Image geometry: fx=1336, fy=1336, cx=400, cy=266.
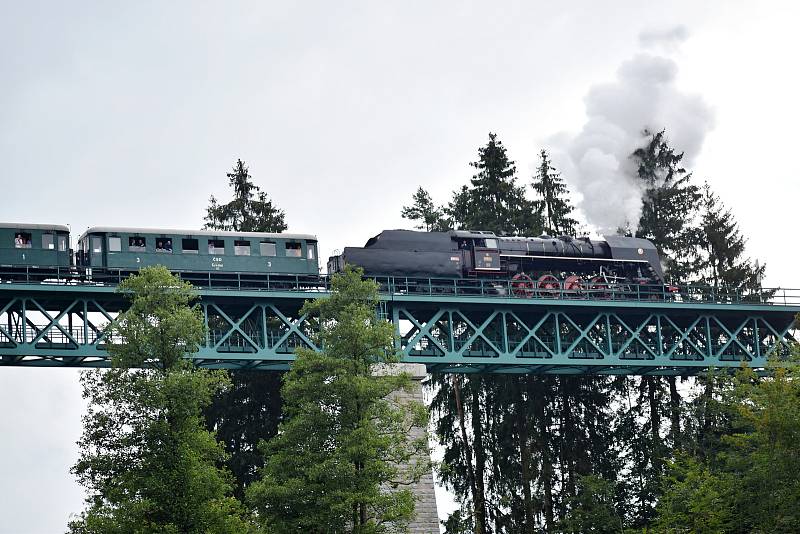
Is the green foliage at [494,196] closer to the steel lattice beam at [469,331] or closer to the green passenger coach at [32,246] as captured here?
the steel lattice beam at [469,331]

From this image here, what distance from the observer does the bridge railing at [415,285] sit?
5403cm

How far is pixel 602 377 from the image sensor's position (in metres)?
71.3

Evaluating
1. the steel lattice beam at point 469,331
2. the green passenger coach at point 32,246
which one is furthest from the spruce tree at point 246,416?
the green passenger coach at point 32,246

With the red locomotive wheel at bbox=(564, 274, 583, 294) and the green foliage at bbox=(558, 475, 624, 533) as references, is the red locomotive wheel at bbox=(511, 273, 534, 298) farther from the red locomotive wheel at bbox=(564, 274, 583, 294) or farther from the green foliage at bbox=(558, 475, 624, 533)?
the green foliage at bbox=(558, 475, 624, 533)

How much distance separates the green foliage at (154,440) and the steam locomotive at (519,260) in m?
18.2

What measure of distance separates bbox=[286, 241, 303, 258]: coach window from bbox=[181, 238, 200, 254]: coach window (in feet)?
13.5

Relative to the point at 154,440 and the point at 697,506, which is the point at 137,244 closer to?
the point at 154,440

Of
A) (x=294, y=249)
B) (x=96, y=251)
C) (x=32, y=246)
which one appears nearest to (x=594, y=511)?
(x=294, y=249)

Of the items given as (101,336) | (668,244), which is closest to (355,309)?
(101,336)

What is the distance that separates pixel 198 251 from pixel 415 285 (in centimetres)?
927

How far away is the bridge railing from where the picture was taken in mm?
54031

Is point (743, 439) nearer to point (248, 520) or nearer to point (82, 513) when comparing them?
point (248, 520)

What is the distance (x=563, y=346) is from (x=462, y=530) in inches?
416

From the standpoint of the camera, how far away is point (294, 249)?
58.5 meters
